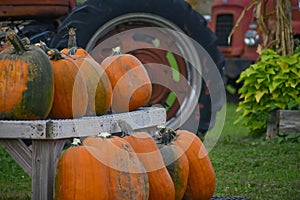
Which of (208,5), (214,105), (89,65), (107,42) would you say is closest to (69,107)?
(89,65)

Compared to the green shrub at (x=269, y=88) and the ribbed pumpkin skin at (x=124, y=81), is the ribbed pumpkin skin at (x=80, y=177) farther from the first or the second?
the green shrub at (x=269, y=88)

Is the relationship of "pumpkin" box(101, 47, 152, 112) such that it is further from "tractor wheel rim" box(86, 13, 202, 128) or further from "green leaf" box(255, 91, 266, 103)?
"green leaf" box(255, 91, 266, 103)

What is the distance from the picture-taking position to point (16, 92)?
320 cm

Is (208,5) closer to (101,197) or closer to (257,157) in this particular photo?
(257,157)

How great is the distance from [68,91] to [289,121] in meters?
3.65

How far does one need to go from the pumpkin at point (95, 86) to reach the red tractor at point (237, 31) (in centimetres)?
645

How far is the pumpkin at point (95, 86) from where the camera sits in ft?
11.5

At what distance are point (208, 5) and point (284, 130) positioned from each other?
33.9 ft

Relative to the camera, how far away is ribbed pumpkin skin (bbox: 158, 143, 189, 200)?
3.45 m

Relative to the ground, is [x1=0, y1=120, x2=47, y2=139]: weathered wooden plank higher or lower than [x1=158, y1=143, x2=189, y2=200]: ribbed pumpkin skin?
higher

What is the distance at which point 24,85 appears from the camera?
321cm

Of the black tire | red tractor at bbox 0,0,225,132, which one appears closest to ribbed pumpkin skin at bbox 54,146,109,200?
the black tire

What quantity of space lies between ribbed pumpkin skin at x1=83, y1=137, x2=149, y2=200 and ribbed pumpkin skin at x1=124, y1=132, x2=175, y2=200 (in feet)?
0.44

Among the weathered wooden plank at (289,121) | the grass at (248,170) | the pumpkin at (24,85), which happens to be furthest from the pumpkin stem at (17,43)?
the weathered wooden plank at (289,121)
